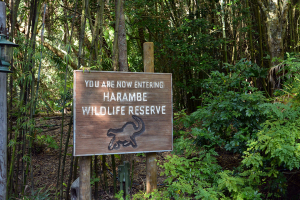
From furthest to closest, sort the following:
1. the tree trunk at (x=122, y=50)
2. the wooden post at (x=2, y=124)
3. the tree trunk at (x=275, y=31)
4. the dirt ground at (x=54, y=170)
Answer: the tree trunk at (x=275, y=31)
the dirt ground at (x=54, y=170)
the tree trunk at (x=122, y=50)
the wooden post at (x=2, y=124)

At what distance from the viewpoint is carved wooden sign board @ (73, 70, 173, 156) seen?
2744mm

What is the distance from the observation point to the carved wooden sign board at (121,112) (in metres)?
2.74

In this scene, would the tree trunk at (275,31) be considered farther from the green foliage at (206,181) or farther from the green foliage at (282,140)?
the green foliage at (206,181)

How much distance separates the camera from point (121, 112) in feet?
9.48

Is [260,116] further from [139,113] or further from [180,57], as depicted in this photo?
[180,57]

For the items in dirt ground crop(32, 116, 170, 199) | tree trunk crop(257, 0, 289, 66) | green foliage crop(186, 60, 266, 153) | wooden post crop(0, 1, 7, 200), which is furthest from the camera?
tree trunk crop(257, 0, 289, 66)

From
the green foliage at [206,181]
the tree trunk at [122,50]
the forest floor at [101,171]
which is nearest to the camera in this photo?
the green foliage at [206,181]

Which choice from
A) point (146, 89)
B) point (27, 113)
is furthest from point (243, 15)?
point (27, 113)

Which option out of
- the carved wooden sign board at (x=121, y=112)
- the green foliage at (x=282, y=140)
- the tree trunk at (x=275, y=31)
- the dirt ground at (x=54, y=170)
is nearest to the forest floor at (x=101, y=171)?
the dirt ground at (x=54, y=170)

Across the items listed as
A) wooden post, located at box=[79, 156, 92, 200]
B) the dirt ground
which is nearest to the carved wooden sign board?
wooden post, located at box=[79, 156, 92, 200]

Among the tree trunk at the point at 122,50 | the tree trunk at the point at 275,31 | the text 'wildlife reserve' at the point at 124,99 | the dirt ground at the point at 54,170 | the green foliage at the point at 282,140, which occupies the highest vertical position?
the tree trunk at the point at 275,31

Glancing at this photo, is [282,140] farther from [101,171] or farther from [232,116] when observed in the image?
[101,171]

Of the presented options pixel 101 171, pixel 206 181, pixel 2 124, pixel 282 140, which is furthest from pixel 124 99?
pixel 101 171

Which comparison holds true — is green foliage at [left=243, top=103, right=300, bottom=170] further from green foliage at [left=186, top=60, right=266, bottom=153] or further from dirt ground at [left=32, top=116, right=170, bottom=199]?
dirt ground at [left=32, top=116, right=170, bottom=199]
